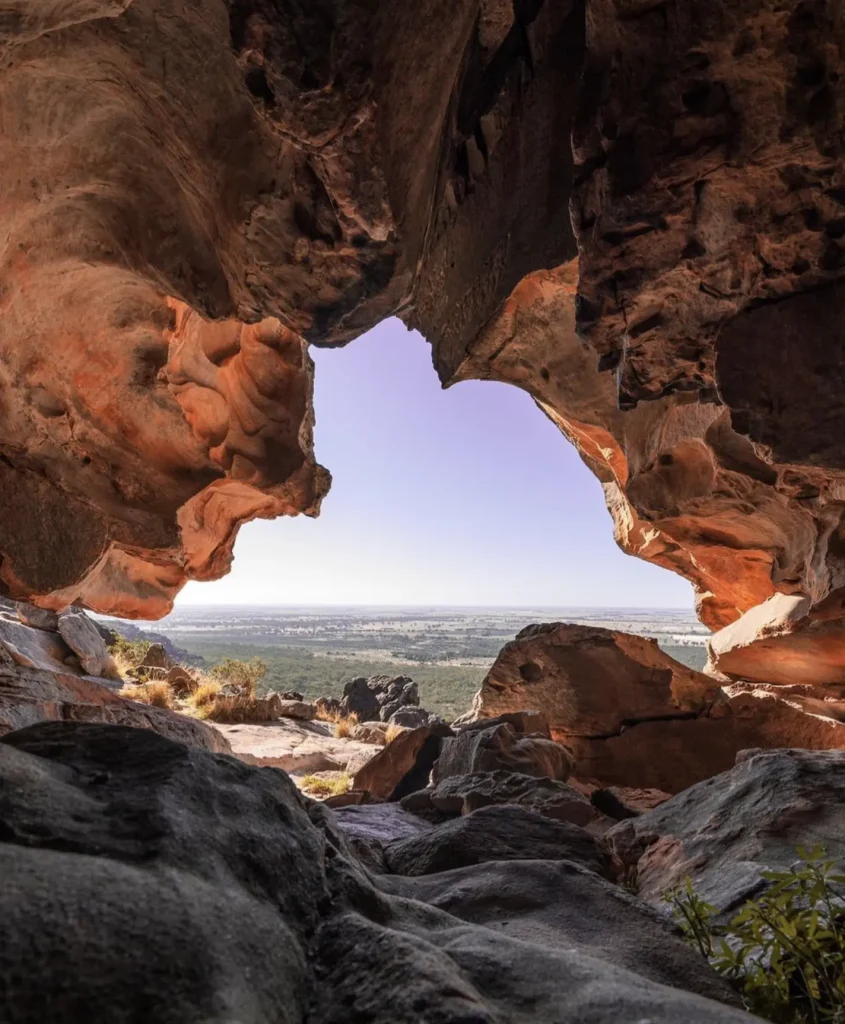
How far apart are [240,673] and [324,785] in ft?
35.3

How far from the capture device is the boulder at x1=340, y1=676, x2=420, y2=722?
24.0m

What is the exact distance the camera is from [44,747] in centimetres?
230

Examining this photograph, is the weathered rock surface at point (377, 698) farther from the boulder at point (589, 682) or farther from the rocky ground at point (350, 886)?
the rocky ground at point (350, 886)

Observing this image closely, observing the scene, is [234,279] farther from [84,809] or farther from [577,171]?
[84,809]

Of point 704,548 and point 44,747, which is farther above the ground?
point 704,548

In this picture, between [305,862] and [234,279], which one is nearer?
[305,862]

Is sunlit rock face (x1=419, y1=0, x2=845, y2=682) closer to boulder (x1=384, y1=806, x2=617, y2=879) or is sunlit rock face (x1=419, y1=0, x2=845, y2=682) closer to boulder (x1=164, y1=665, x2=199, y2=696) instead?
boulder (x1=384, y1=806, x2=617, y2=879)

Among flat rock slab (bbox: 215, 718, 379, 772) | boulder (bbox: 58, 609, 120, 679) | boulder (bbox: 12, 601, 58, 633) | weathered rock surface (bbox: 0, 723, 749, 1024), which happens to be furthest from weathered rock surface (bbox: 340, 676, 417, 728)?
weathered rock surface (bbox: 0, 723, 749, 1024)

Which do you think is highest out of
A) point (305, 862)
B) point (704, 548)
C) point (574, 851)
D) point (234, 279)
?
point (234, 279)

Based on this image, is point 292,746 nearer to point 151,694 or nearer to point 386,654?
point 151,694

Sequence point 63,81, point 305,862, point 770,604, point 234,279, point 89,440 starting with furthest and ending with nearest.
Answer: point 770,604 → point 89,440 → point 234,279 → point 63,81 → point 305,862

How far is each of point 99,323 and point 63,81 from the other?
12.4 feet

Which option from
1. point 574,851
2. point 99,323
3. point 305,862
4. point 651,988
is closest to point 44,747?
point 305,862

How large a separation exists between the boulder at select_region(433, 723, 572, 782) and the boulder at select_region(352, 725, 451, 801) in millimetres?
850
